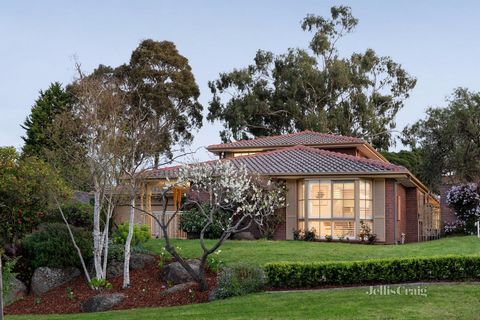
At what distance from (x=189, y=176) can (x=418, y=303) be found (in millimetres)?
10833

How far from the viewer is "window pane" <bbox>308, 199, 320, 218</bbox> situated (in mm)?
27938

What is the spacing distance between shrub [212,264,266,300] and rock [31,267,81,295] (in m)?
6.12

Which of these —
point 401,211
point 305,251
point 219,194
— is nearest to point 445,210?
point 401,211

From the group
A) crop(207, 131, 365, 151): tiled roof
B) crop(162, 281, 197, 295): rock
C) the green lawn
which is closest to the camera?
crop(162, 281, 197, 295): rock

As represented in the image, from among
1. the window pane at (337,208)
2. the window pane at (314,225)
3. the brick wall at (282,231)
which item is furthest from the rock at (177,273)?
the window pane at (337,208)

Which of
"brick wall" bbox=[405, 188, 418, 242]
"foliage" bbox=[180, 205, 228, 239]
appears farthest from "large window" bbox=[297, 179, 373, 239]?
"brick wall" bbox=[405, 188, 418, 242]

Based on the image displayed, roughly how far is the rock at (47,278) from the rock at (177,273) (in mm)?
3295

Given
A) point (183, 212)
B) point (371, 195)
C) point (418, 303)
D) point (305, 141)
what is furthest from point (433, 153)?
point (418, 303)

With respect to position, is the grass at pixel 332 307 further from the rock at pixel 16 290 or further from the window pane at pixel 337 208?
the window pane at pixel 337 208

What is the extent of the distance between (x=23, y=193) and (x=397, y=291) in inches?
476

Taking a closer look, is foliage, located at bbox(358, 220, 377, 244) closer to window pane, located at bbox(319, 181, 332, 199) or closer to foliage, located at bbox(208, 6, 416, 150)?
window pane, located at bbox(319, 181, 332, 199)

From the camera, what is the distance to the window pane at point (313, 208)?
91.7ft

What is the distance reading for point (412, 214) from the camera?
111ft

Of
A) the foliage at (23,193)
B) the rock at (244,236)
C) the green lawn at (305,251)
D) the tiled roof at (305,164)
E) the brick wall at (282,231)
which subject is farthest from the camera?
the brick wall at (282,231)
